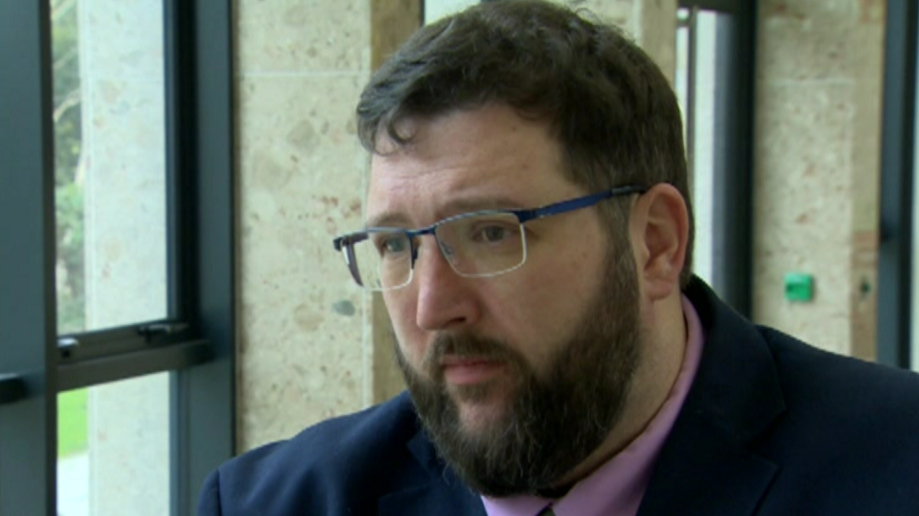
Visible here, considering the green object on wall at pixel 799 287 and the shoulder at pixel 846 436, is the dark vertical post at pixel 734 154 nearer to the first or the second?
the green object on wall at pixel 799 287

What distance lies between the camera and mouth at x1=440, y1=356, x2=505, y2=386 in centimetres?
127

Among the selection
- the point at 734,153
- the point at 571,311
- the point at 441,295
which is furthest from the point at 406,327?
the point at 734,153

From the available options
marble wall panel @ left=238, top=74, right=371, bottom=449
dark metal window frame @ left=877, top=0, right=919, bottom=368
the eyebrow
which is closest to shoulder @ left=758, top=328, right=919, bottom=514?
the eyebrow

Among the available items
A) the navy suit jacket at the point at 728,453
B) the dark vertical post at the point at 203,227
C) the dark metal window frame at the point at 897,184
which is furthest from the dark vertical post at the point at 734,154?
the navy suit jacket at the point at 728,453

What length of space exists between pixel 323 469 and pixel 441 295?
0.38 metres

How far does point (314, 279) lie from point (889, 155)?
3.76m

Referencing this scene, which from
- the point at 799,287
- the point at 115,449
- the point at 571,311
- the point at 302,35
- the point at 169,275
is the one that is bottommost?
the point at 115,449

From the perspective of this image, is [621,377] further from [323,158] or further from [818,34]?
[818,34]

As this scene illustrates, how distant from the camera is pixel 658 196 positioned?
4.56ft

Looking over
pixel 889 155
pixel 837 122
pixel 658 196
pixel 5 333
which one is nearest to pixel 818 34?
pixel 837 122

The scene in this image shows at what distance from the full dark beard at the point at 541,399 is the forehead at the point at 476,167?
13 cm

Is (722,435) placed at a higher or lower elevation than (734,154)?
lower

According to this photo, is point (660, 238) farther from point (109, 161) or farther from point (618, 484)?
point (109, 161)

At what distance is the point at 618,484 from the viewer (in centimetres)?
135
